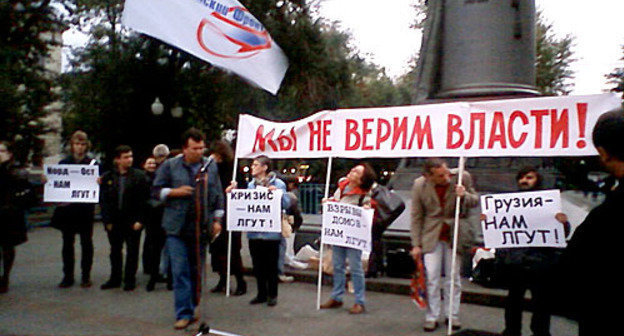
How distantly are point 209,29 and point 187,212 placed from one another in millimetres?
1905

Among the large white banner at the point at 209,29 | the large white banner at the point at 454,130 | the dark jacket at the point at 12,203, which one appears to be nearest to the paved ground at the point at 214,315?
the dark jacket at the point at 12,203

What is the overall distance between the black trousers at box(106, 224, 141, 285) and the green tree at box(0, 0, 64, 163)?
10.9 metres

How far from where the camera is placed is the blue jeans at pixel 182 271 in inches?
261

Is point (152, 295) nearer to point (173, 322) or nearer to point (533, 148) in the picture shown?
point (173, 322)

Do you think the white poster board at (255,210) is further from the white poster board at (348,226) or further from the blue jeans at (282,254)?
the blue jeans at (282,254)

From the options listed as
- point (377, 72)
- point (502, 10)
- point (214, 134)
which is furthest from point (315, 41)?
point (502, 10)

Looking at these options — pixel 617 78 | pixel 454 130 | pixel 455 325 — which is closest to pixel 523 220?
pixel 454 130

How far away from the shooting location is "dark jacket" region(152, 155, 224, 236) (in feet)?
21.6

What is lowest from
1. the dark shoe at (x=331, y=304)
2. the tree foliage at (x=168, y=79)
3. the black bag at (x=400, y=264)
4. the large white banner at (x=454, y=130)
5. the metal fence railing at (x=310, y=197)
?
the dark shoe at (x=331, y=304)

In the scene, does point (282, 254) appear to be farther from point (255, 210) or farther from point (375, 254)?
point (255, 210)

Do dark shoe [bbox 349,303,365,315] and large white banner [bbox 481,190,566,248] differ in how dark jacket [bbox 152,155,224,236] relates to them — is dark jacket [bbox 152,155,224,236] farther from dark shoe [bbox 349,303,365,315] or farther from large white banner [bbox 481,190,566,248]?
large white banner [bbox 481,190,566,248]

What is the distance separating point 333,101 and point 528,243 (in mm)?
22401

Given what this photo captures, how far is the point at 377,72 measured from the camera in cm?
3578

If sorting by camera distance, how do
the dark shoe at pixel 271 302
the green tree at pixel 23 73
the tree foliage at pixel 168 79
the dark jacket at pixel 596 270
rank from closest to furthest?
the dark jacket at pixel 596 270 < the dark shoe at pixel 271 302 < the green tree at pixel 23 73 < the tree foliage at pixel 168 79
